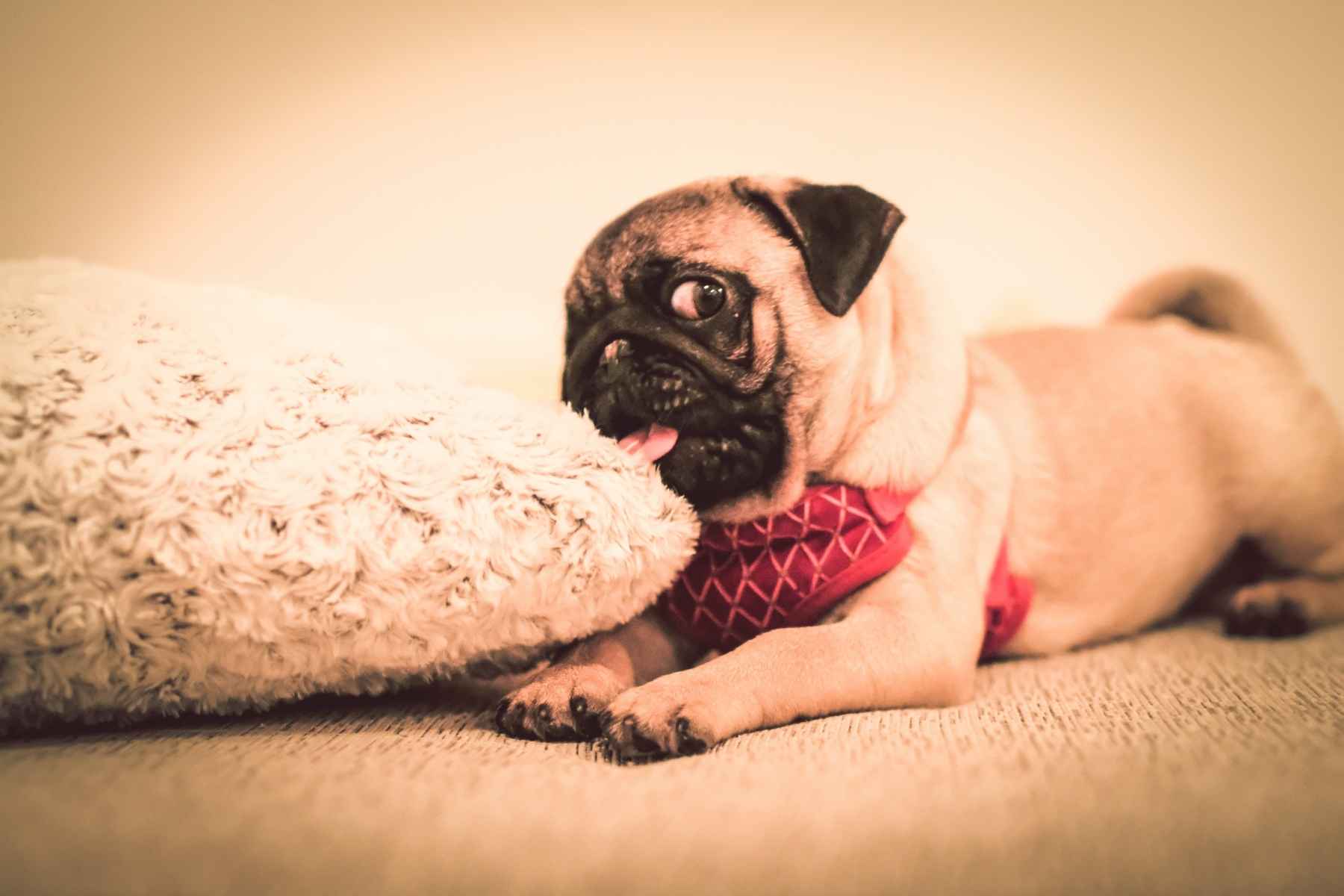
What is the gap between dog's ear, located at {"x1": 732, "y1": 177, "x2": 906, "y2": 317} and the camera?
1.20 meters

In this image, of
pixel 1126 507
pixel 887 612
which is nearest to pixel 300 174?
pixel 887 612

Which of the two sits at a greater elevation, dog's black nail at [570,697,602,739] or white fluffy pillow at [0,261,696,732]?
white fluffy pillow at [0,261,696,732]

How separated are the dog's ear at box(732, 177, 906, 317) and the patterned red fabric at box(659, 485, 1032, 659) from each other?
11.7 inches

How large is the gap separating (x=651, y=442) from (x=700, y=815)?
63cm

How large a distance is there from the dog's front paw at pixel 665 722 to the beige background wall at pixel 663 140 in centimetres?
152

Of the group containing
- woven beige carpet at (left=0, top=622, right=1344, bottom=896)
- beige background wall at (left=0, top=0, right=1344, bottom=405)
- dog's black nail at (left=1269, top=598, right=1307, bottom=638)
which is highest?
beige background wall at (left=0, top=0, right=1344, bottom=405)

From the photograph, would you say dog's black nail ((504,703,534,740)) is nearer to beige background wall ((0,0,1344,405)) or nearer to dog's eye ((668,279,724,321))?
dog's eye ((668,279,724,321))

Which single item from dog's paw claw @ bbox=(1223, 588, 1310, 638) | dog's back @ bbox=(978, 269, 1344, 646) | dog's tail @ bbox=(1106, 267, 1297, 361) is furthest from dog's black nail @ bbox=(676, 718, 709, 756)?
dog's tail @ bbox=(1106, 267, 1297, 361)

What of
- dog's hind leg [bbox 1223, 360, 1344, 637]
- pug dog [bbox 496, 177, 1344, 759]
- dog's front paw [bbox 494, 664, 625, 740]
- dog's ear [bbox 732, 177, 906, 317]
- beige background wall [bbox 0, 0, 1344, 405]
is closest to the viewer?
dog's front paw [bbox 494, 664, 625, 740]

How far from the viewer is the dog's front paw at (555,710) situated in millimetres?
985

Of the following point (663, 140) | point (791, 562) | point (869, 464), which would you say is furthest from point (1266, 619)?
point (663, 140)

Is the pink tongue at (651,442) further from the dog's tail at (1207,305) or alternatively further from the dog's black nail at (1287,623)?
the dog's tail at (1207,305)

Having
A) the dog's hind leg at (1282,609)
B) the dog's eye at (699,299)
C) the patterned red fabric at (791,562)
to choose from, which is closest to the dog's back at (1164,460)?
the dog's hind leg at (1282,609)

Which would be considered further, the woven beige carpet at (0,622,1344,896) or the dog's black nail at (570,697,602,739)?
the dog's black nail at (570,697,602,739)
